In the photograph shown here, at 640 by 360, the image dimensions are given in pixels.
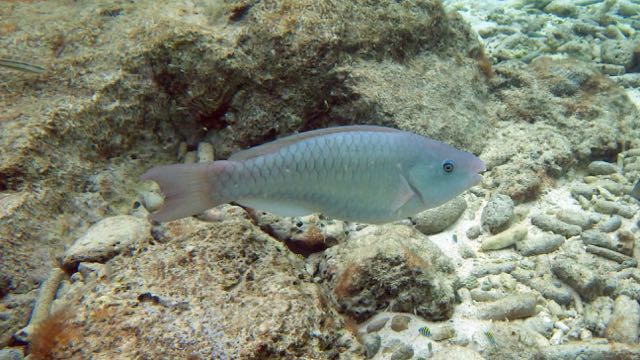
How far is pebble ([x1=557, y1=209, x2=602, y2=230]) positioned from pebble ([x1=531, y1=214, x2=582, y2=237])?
0.06m

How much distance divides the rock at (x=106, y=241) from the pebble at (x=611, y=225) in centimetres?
389

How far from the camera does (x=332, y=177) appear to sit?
243 centimetres

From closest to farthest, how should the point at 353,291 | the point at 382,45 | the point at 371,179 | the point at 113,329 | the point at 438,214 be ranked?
the point at 113,329 < the point at 371,179 < the point at 353,291 < the point at 438,214 < the point at 382,45

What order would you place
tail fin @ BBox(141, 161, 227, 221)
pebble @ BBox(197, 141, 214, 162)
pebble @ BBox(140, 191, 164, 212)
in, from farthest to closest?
pebble @ BBox(197, 141, 214, 162), pebble @ BBox(140, 191, 164, 212), tail fin @ BBox(141, 161, 227, 221)

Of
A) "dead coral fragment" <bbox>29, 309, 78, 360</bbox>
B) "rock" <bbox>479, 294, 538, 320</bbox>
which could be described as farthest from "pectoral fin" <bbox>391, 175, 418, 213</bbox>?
"dead coral fragment" <bbox>29, 309, 78, 360</bbox>

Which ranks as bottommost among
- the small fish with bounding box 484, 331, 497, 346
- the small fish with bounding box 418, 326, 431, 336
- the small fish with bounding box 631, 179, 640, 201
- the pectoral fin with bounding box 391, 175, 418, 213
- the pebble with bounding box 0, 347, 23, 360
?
the pebble with bounding box 0, 347, 23, 360

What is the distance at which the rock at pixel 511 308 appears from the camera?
324cm

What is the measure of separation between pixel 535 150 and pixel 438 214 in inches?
59.5

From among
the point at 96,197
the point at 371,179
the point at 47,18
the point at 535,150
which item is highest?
the point at 371,179

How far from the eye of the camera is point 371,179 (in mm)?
2482

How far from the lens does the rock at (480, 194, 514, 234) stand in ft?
13.5

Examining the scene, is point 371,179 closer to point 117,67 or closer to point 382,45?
point 382,45

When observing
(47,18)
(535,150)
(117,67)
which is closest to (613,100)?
(535,150)

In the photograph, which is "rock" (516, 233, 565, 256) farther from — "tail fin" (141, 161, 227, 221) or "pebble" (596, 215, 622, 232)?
"tail fin" (141, 161, 227, 221)
